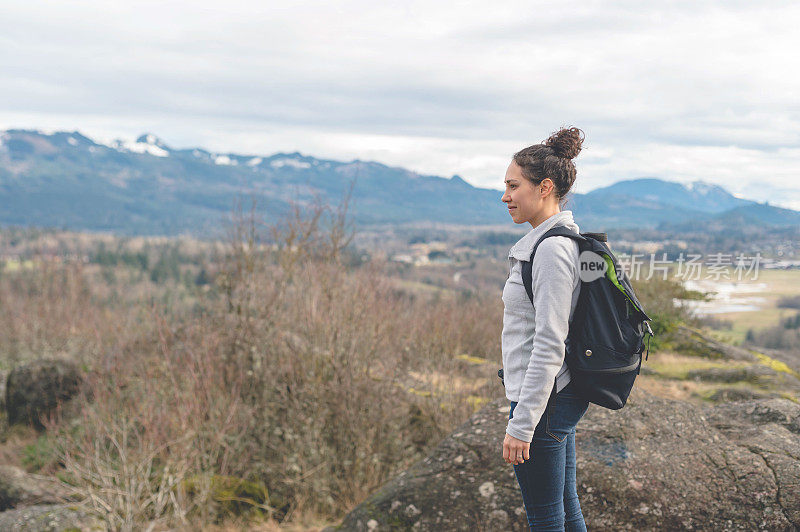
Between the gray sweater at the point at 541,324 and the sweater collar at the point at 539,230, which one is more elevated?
the sweater collar at the point at 539,230

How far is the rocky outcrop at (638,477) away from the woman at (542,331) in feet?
5.00

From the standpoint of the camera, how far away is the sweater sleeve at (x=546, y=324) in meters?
2.45

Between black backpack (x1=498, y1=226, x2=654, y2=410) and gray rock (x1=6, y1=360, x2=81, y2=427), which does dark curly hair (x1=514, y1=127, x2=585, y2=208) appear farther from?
gray rock (x1=6, y1=360, x2=81, y2=427)

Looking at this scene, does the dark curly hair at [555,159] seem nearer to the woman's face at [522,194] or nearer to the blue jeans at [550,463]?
the woman's face at [522,194]

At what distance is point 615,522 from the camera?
3943 millimetres

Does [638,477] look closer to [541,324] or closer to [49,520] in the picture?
[541,324]

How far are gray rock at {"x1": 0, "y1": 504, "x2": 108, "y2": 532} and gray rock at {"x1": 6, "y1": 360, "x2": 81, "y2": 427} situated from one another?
26.9 ft

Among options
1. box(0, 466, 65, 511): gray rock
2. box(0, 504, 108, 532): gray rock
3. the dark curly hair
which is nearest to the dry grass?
box(0, 504, 108, 532): gray rock

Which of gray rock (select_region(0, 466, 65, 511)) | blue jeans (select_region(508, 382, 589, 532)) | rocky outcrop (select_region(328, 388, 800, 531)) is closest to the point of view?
blue jeans (select_region(508, 382, 589, 532))

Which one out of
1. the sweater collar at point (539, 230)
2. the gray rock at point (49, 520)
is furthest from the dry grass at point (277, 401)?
the sweater collar at point (539, 230)

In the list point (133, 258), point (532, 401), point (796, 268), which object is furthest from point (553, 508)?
point (133, 258)

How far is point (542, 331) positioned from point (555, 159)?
768 mm

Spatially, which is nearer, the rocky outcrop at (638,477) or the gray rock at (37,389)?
the rocky outcrop at (638,477)

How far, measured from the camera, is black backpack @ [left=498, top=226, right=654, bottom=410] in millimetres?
2539
